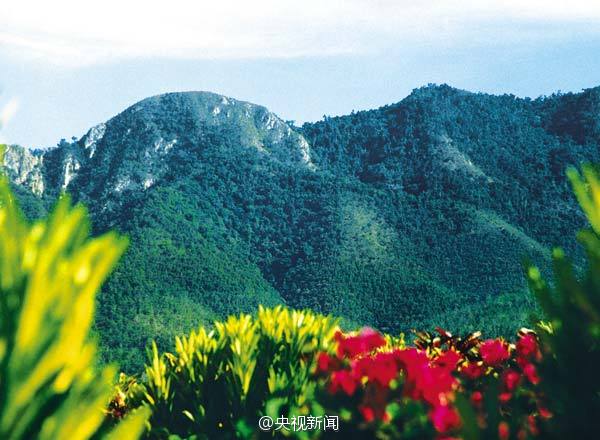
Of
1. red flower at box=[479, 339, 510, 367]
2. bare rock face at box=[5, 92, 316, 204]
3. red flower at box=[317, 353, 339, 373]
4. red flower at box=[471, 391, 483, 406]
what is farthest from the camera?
bare rock face at box=[5, 92, 316, 204]

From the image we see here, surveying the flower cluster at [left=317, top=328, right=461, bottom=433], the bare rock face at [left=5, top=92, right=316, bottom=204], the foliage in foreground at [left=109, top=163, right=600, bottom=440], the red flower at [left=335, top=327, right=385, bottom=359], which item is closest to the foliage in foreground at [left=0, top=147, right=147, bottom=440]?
the foliage in foreground at [left=109, top=163, right=600, bottom=440]

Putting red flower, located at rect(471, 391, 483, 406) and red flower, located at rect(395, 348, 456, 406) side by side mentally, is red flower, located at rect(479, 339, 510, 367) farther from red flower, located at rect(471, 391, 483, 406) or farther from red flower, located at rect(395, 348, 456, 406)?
red flower, located at rect(471, 391, 483, 406)

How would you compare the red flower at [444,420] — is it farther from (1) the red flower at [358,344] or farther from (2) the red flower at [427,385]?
(1) the red flower at [358,344]

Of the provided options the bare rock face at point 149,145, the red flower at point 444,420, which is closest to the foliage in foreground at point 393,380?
the red flower at point 444,420

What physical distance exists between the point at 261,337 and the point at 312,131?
4360 inches

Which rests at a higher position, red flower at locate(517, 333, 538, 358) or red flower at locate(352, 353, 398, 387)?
red flower at locate(352, 353, 398, 387)

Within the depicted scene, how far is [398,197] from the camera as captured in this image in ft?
291

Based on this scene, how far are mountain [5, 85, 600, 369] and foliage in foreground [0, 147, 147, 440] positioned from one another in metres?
51.3

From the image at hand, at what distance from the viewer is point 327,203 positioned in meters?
90.2

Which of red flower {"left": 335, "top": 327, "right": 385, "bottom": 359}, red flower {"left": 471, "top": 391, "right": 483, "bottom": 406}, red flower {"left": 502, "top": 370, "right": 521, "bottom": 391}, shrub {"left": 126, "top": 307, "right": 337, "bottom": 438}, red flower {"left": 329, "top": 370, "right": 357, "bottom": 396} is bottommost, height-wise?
shrub {"left": 126, "top": 307, "right": 337, "bottom": 438}
